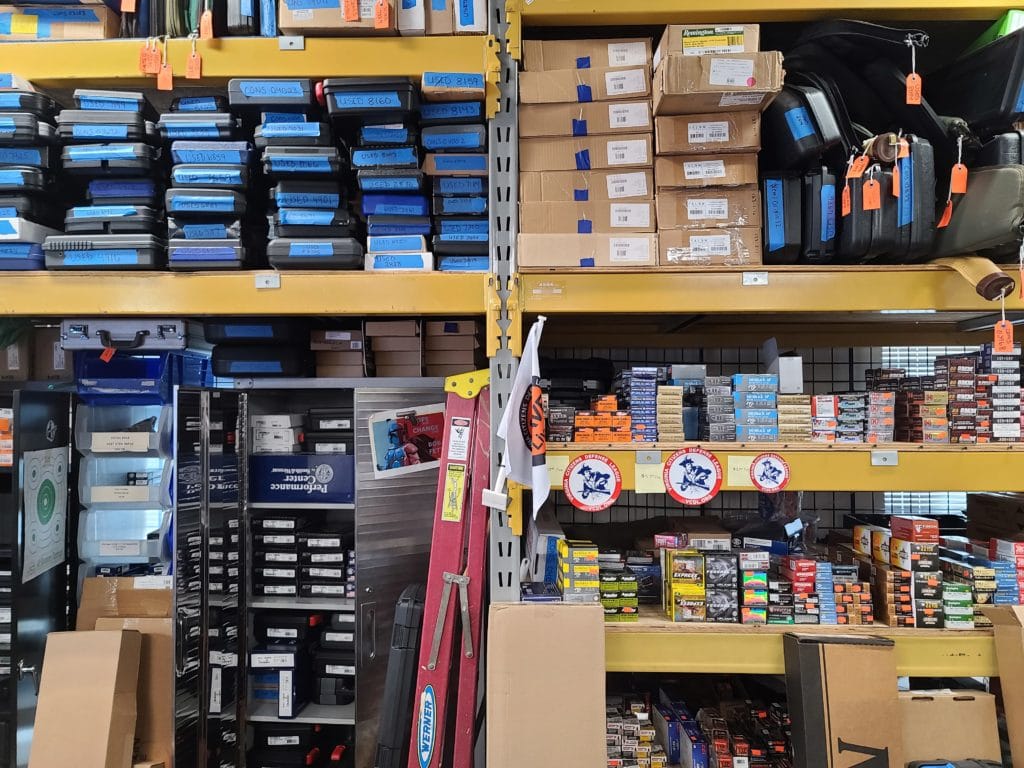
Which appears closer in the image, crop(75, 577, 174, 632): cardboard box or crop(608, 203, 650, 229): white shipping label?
crop(608, 203, 650, 229): white shipping label

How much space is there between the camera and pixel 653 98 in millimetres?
1734

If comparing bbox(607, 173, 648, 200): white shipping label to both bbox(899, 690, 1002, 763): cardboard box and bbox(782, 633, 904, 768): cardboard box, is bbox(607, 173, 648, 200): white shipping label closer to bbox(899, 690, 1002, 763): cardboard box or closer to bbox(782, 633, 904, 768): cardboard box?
bbox(782, 633, 904, 768): cardboard box

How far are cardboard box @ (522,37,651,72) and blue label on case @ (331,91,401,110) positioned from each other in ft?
1.42

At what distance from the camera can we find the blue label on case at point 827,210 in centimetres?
169

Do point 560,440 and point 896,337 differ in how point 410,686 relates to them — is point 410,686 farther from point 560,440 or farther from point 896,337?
point 896,337

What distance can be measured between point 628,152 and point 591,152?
11 centimetres

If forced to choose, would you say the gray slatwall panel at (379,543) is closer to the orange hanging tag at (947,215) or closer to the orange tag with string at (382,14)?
the orange tag with string at (382,14)

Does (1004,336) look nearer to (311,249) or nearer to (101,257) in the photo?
(311,249)

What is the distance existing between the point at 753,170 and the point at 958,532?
2030 mm

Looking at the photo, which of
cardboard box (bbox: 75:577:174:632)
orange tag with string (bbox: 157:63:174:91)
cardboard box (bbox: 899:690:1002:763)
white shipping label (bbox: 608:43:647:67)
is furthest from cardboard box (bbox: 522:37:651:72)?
cardboard box (bbox: 75:577:174:632)

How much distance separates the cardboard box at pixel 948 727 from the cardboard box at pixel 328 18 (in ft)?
8.23

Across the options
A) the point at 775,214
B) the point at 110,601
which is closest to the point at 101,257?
the point at 110,601

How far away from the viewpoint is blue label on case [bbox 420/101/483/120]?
1.94 meters

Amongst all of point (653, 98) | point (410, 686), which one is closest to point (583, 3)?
point (653, 98)
